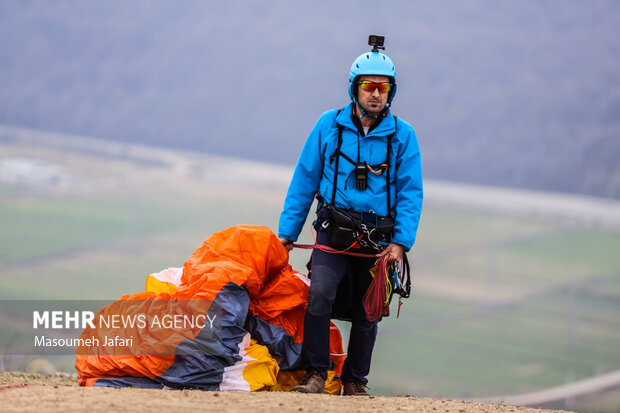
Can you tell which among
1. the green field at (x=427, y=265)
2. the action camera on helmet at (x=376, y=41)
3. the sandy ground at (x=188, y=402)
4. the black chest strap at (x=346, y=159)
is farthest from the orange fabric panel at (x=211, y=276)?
the green field at (x=427, y=265)

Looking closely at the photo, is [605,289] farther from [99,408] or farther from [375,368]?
[99,408]

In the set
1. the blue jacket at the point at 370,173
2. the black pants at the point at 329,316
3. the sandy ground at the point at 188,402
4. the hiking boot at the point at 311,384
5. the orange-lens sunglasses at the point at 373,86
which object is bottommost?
the sandy ground at the point at 188,402

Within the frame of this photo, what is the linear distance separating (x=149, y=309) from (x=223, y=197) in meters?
24.3

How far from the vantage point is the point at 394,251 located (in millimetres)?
3328

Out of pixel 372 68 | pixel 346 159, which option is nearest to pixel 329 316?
pixel 346 159

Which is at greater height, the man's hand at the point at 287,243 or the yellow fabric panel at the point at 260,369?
the man's hand at the point at 287,243

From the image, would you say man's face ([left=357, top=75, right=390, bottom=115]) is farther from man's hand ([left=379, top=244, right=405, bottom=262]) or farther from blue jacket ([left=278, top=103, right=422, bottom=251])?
man's hand ([left=379, top=244, right=405, bottom=262])

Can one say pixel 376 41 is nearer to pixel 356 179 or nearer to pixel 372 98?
pixel 372 98

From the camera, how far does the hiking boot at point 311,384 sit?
334 cm

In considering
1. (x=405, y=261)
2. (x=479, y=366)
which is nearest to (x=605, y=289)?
(x=479, y=366)

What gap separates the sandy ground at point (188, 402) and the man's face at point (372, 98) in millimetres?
1164

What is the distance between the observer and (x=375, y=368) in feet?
58.3

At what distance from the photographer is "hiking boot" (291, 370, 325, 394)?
3.34m

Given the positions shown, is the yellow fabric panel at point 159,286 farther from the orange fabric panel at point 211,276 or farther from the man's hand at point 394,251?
the man's hand at point 394,251
